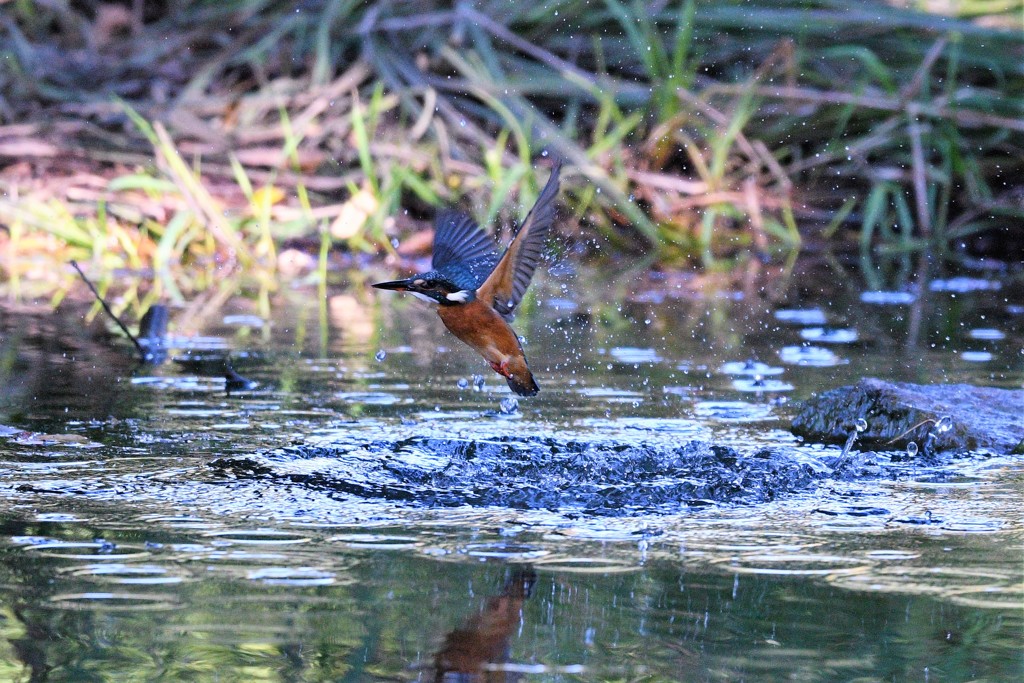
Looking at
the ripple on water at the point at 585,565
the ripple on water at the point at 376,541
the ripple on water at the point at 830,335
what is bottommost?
the ripple on water at the point at 376,541

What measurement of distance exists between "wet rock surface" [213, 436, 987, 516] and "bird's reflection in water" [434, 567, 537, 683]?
2.19ft

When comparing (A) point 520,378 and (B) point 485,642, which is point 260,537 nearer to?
(B) point 485,642

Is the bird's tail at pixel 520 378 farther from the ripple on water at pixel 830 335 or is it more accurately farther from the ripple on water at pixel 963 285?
the ripple on water at pixel 963 285

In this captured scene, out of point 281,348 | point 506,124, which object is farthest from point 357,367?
point 506,124

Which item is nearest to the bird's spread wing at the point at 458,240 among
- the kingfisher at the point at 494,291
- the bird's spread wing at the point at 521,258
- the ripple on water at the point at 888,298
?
the kingfisher at the point at 494,291

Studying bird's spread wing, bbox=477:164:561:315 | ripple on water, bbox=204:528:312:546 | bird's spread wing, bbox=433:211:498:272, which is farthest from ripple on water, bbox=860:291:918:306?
ripple on water, bbox=204:528:312:546

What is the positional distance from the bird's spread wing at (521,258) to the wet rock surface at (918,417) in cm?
84

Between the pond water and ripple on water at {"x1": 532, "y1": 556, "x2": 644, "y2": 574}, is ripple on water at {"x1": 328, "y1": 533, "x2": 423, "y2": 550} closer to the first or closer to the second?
the pond water

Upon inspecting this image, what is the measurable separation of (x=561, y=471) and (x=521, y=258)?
0.65 m

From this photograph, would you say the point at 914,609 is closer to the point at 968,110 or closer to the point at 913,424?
the point at 913,424

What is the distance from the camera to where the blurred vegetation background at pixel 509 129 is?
8.51 meters

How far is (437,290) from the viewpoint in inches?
160

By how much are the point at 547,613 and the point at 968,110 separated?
7570mm

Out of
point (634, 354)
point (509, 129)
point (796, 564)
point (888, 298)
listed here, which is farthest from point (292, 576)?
point (509, 129)
